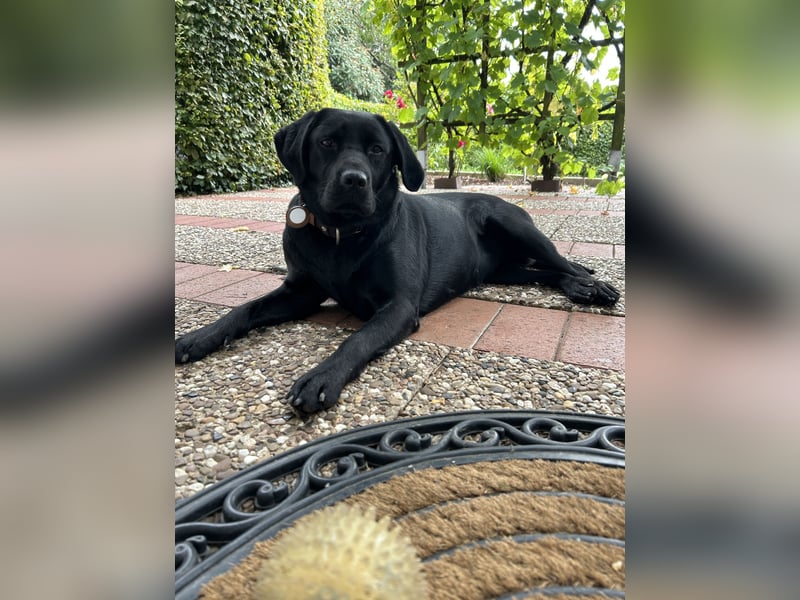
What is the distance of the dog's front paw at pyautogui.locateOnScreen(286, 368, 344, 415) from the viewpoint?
157cm

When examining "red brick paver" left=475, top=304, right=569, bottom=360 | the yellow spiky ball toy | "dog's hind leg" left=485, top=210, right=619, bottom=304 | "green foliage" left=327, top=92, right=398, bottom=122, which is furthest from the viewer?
"green foliage" left=327, top=92, right=398, bottom=122

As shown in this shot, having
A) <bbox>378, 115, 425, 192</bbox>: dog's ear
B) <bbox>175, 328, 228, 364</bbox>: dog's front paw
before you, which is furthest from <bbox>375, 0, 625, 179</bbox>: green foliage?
<bbox>175, 328, 228, 364</bbox>: dog's front paw

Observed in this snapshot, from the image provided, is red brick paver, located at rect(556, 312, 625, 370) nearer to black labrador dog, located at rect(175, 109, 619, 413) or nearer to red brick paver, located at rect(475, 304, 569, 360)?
red brick paver, located at rect(475, 304, 569, 360)

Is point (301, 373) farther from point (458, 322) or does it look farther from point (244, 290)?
point (244, 290)

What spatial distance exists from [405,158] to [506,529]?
1981mm

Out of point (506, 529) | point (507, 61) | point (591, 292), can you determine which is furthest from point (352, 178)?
point (507, 61)

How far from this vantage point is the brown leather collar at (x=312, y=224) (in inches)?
92.4

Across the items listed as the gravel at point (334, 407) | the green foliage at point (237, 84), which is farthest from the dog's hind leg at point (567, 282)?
the green foliage at point (237, 84)

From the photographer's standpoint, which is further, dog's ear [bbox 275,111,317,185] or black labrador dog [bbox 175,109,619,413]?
dog's ear [bbox 275,111,317,185]

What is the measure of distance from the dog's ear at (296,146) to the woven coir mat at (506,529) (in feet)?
5.74
